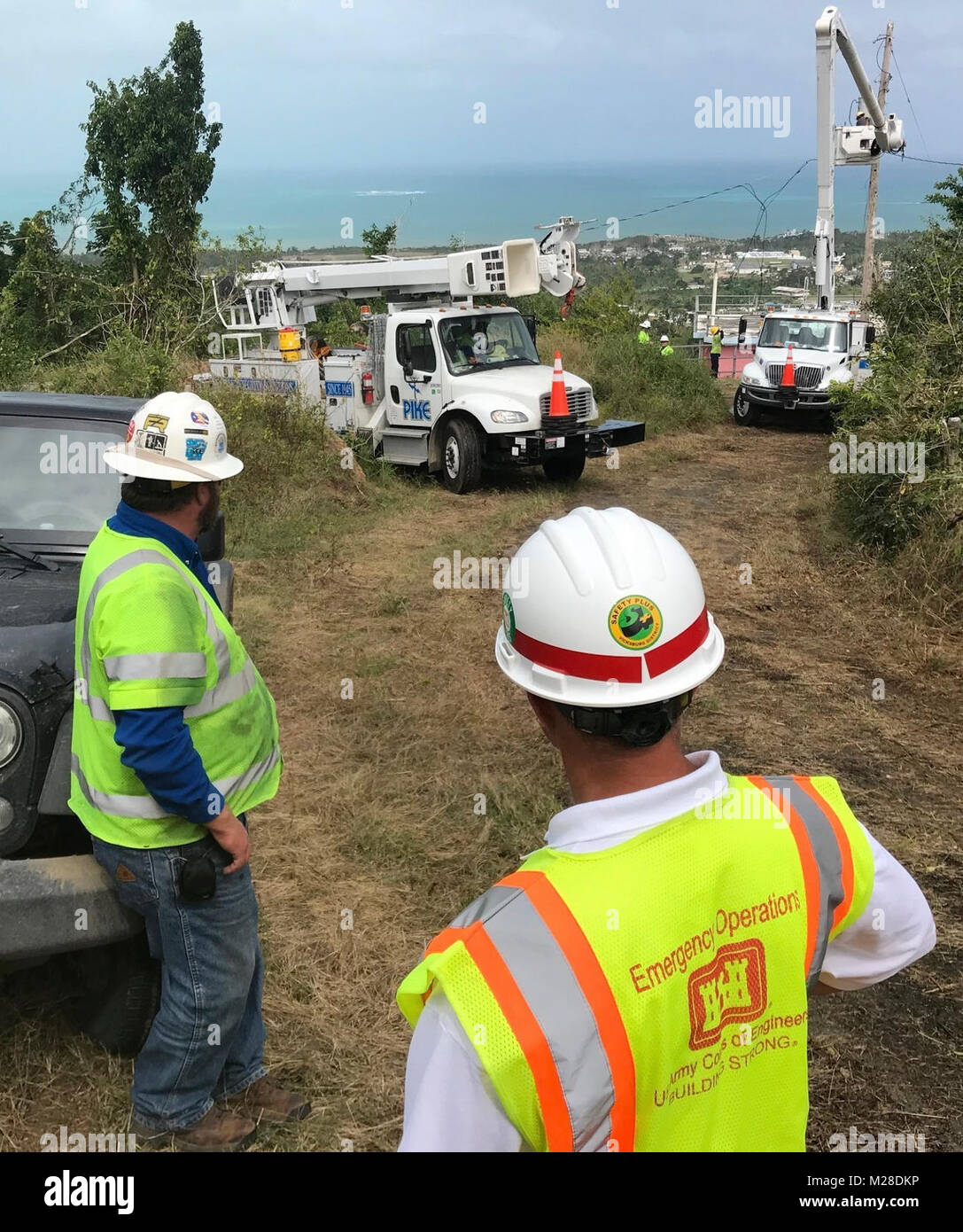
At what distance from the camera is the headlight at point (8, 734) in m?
2.68

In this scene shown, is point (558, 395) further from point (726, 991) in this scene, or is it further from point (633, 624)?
point (726, 991)

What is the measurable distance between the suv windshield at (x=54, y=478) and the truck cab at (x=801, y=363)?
15.1 meters

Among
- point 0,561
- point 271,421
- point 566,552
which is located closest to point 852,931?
point 566,552

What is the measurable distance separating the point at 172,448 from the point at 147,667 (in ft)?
1.83

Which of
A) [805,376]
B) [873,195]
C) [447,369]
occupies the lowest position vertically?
[805,376]

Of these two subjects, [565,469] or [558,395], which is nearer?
[558,395]

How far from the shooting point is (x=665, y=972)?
1.27 metres

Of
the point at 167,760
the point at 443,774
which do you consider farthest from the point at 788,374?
the point at 167,760

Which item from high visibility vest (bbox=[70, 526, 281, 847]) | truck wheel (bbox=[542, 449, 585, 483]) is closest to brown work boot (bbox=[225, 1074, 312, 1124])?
high visibility vest (bbox=[70, 526, 281, 847])

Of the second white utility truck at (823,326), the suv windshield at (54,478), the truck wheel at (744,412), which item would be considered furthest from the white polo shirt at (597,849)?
the truck wheel at (744,412)

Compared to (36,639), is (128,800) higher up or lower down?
lower down

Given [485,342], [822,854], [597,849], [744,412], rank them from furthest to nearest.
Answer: [744,412]
[485,342]
[822,854]
[597,849]

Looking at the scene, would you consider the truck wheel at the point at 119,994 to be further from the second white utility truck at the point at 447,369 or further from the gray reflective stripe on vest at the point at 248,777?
the second white utility truck at the point at 447,369

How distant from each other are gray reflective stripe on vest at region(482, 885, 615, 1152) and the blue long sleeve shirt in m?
1.35
